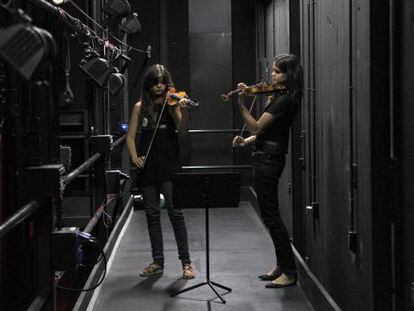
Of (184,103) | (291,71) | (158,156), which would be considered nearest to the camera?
(291,71)

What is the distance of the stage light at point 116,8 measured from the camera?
5809 millimetres

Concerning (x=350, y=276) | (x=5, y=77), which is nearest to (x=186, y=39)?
(x=350, y=276)

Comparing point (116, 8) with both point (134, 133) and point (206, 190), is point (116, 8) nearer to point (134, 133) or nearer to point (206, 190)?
point (134, 133)

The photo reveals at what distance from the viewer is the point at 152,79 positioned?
4.89m

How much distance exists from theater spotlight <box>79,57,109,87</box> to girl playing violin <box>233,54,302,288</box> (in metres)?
0.91

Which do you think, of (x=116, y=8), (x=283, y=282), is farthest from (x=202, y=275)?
(x=116, y=8)

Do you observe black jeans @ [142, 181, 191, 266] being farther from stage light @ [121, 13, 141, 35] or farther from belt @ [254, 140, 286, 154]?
stage light @ [121, 13, 141, 35]

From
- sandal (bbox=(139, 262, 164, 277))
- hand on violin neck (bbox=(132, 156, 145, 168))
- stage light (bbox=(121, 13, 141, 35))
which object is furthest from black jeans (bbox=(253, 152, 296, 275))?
stage light (bbox=(121, 13, 141, 35))

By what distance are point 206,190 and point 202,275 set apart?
0.81 m

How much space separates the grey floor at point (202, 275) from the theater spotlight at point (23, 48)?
8.80ft

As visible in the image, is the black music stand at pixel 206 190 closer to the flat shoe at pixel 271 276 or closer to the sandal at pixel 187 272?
the sandal at pixel 187 272

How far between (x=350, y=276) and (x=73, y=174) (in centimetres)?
152

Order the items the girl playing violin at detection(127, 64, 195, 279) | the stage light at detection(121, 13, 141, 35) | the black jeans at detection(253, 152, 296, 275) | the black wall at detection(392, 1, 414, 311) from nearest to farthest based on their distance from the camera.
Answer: the black wall at detection(392, 1, 414, 311) < the black jeans at detection(253, 152, 296, 275) < the girl playing violin at detection(127, 64, 195, 279) < the stage light at detection(121, 13, 141, 35)

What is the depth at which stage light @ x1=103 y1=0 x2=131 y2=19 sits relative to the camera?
5809 millimetres
